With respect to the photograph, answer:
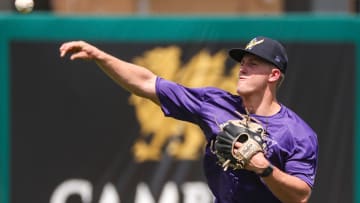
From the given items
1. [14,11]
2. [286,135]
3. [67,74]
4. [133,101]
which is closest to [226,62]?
[133,101]

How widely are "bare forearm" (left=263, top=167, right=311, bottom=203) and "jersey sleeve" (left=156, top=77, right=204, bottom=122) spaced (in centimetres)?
76

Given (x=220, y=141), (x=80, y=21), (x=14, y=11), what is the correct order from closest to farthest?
(x=220, y=141) < (x=80, y=21) < (x=14, y=11)

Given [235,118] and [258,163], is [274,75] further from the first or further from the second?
[258,163]

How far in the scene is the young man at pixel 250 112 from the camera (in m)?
4.94

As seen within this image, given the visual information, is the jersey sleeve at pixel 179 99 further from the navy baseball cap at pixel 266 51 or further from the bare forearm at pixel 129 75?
the navy baseball cap at pixel 266 51

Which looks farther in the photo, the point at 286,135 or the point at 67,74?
the point at 67,74

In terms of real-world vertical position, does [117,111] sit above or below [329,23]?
below

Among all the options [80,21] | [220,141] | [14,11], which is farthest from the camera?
[14,11]

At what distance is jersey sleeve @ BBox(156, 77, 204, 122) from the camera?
5.35 metres

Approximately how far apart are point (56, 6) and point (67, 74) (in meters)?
1.02

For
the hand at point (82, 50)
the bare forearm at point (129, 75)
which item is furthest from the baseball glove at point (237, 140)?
the hand at point (82, 50)

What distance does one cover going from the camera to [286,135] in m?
5.03

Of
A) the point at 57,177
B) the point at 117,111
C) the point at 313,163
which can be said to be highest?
the point at 313,163

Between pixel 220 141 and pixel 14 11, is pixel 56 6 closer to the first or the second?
pixel 14 11
